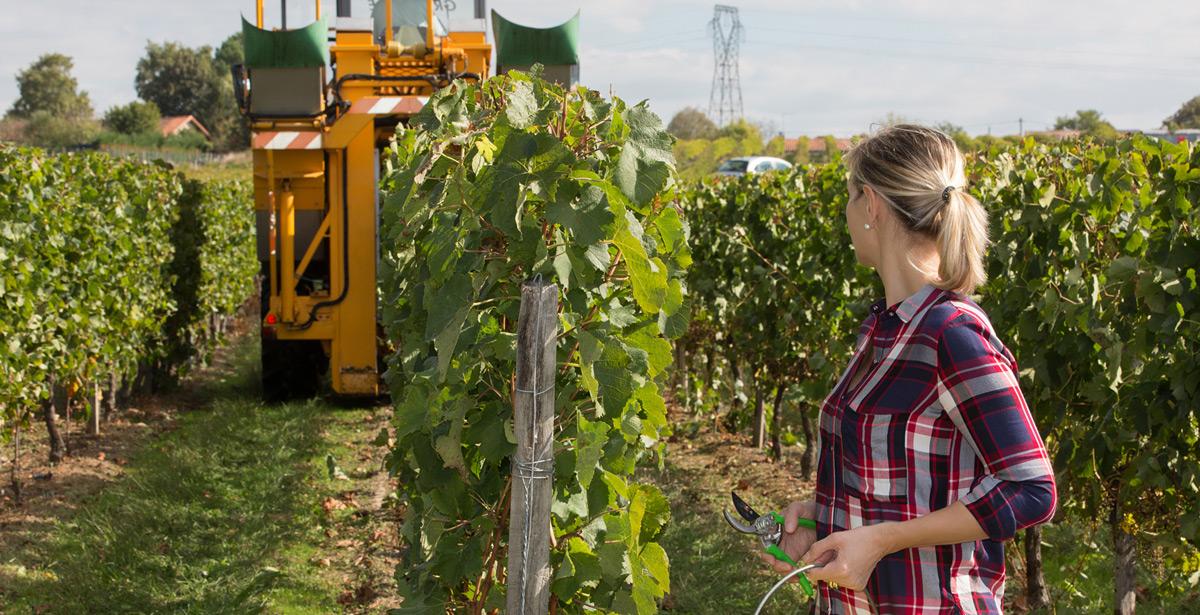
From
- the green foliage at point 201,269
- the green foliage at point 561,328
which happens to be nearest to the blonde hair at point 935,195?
the green foliage at point 561,328

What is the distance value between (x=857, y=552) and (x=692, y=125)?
63339 mm

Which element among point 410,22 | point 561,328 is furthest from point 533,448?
point 410,22

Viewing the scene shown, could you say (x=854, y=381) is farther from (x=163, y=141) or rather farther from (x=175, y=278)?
(x=163, y=141)

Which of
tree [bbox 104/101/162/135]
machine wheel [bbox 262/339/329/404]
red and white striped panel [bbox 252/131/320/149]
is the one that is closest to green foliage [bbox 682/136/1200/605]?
red and white striped panel [bbox 252/131/320/149]

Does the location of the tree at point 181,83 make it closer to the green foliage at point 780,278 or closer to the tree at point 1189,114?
the tree at point 1189,114

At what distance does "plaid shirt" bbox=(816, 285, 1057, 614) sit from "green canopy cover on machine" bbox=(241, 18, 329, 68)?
679 centimetres

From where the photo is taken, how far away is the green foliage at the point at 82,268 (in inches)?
259

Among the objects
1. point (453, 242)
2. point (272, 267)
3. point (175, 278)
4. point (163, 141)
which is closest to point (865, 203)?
point (453, 242)

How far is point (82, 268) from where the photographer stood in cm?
769

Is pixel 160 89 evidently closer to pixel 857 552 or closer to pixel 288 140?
pixel 288 140

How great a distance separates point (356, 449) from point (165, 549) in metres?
2.44

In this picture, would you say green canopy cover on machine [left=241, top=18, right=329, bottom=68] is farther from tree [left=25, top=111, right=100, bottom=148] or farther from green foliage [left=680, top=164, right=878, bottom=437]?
tree [left=25, top=111, right=100, bottom=148]

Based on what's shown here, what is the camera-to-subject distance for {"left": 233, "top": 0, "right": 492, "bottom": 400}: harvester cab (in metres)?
8.13

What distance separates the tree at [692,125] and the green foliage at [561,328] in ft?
190
